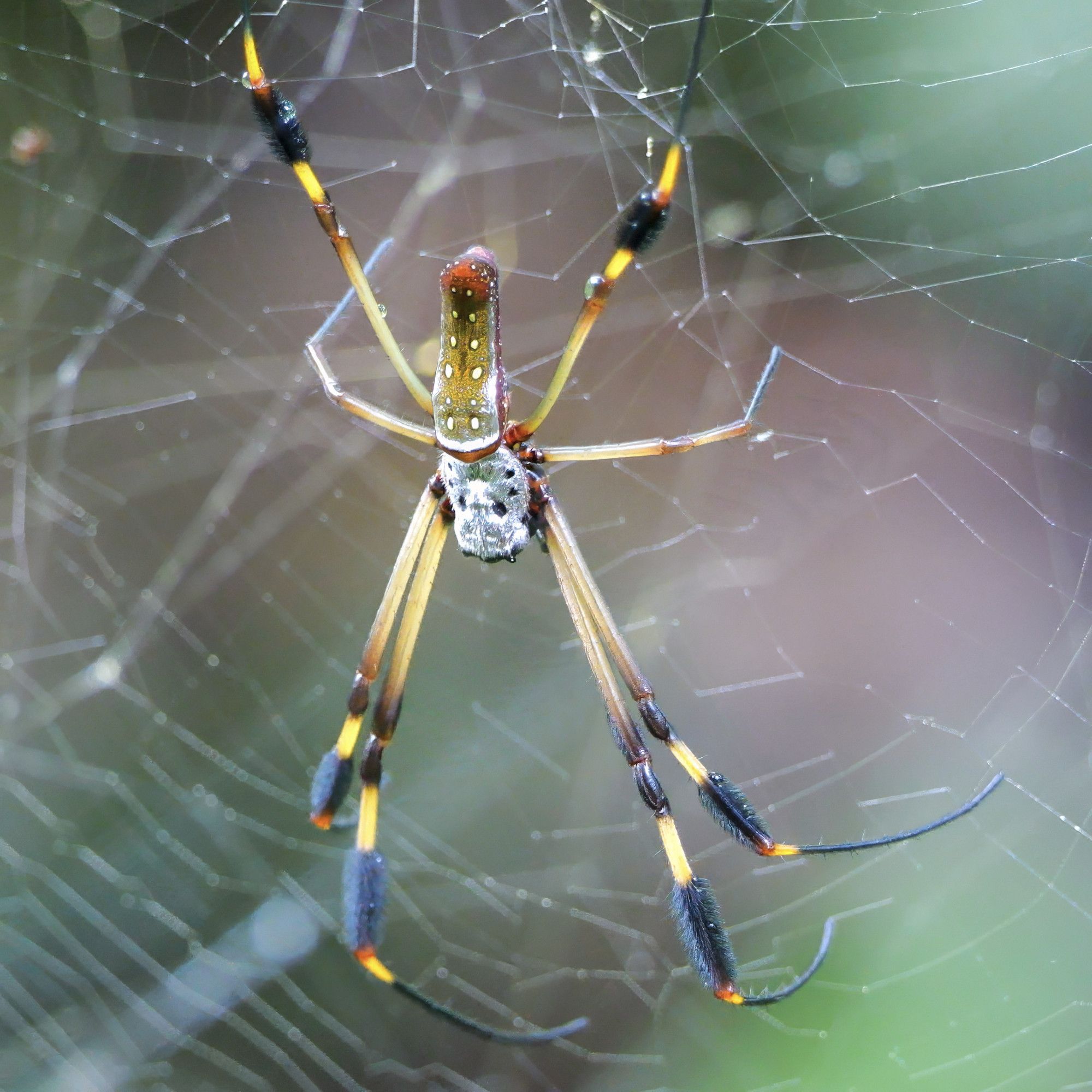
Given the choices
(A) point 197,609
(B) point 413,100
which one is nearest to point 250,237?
(B) point 413,100

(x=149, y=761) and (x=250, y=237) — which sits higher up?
(x=250, y=237)

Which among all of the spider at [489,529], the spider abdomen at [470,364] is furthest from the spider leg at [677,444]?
the spider abdomen at [470,364]

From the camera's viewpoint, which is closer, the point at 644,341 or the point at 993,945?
the point at 993,945

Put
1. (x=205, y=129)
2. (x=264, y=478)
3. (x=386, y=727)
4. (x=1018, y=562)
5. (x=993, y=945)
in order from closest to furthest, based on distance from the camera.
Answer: (x=386, y=727) < (x=993, y=945) < (x=205, y=129) < (x=1018, y=562) < (x=264, y=478)

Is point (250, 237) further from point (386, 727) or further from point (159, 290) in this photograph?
point (386, 727)

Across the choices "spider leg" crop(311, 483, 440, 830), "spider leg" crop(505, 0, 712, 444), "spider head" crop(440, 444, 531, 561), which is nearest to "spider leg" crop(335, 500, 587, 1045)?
"spider leg" crop(311, 483, 440, 830)

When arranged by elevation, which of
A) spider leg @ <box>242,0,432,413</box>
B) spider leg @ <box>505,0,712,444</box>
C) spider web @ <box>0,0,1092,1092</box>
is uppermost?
spider leg @ <box>242,0,432,413</box>

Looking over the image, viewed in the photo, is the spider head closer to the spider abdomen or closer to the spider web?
the spider abdomen

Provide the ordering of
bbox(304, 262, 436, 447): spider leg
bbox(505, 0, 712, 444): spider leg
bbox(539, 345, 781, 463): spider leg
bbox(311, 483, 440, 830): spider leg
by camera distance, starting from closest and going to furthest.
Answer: bbox(505, 0, 712, 444): spider leg → bbox(539, 345, 781, 463): spider leg → bbox(304, 262, 436, 447): spider leg → bbox(311, 483, 440, 830): spider leg
